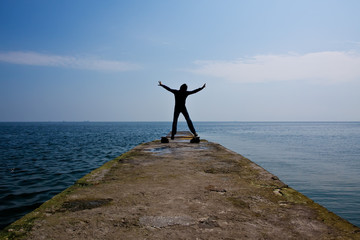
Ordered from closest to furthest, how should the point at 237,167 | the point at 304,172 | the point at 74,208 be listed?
the point at 74,208 < the point at 237,167 < the point at 304,172

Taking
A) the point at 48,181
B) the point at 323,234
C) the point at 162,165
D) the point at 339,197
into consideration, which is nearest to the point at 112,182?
the point at 162,165

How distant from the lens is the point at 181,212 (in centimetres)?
218

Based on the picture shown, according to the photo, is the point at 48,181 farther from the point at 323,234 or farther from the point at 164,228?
the point at 323,234

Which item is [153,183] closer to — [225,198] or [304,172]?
[225,198]

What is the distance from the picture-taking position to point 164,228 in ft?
6.09

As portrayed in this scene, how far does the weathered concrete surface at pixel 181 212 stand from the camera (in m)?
1.79

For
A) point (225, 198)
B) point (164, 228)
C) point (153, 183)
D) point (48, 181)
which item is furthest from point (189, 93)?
point (164, 228)

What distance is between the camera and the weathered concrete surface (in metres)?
1.79

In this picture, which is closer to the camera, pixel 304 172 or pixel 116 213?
pixel 116 213

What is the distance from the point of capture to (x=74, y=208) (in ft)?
7.59

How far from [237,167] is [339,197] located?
12.0 feet

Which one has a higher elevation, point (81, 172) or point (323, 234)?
point (323, 234)

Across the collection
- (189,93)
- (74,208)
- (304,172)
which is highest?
(189,93)

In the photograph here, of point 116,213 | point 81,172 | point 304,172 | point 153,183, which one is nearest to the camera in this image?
point 116,213
